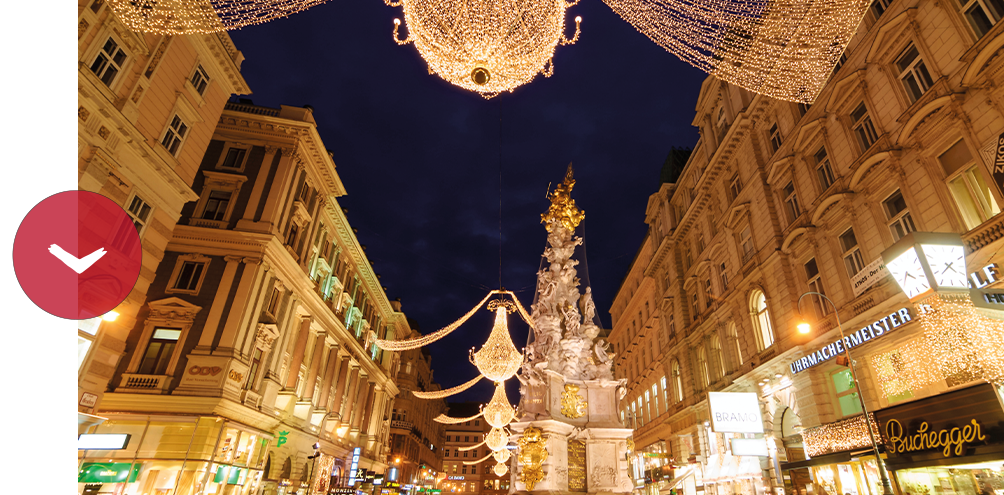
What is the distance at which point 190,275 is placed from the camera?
22578 millimetres

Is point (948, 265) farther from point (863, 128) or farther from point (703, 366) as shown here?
point (703, 366)

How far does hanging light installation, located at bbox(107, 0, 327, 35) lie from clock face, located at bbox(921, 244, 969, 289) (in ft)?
35.6

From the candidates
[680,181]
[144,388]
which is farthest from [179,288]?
[680,181]

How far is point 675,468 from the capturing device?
29.7 meters

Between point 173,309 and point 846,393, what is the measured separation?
28.0 m

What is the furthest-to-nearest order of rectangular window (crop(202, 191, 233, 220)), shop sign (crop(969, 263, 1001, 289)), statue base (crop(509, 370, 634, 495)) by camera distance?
rectangular window (crop(202, 191, 233, 220))
statue base (crop(509, 370, 634, 495))
shop sign (crop(969, 263, 1001, 289))

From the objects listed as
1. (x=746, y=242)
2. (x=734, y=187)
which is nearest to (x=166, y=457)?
(x=746, y=242)

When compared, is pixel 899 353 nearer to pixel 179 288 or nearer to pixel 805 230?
pixel 805 230

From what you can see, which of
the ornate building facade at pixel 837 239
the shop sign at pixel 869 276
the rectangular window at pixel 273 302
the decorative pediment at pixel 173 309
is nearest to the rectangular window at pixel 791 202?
the ornate building facade at pixel 837 239

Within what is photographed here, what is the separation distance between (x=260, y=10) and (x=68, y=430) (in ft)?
19.9

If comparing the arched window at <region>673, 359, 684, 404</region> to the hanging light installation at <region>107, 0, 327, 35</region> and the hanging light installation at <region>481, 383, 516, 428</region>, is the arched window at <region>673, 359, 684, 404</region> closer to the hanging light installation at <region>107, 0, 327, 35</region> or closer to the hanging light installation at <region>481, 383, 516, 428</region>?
the hanging light installation at <region>481, 383, 516, 428</region>

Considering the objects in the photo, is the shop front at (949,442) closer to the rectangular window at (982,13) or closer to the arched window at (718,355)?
the rectangular window at (982,13)

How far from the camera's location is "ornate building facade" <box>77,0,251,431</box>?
43.8 ft

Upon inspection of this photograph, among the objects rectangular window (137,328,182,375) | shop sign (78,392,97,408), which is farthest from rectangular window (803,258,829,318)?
rectangular window (137,328,182,375)
